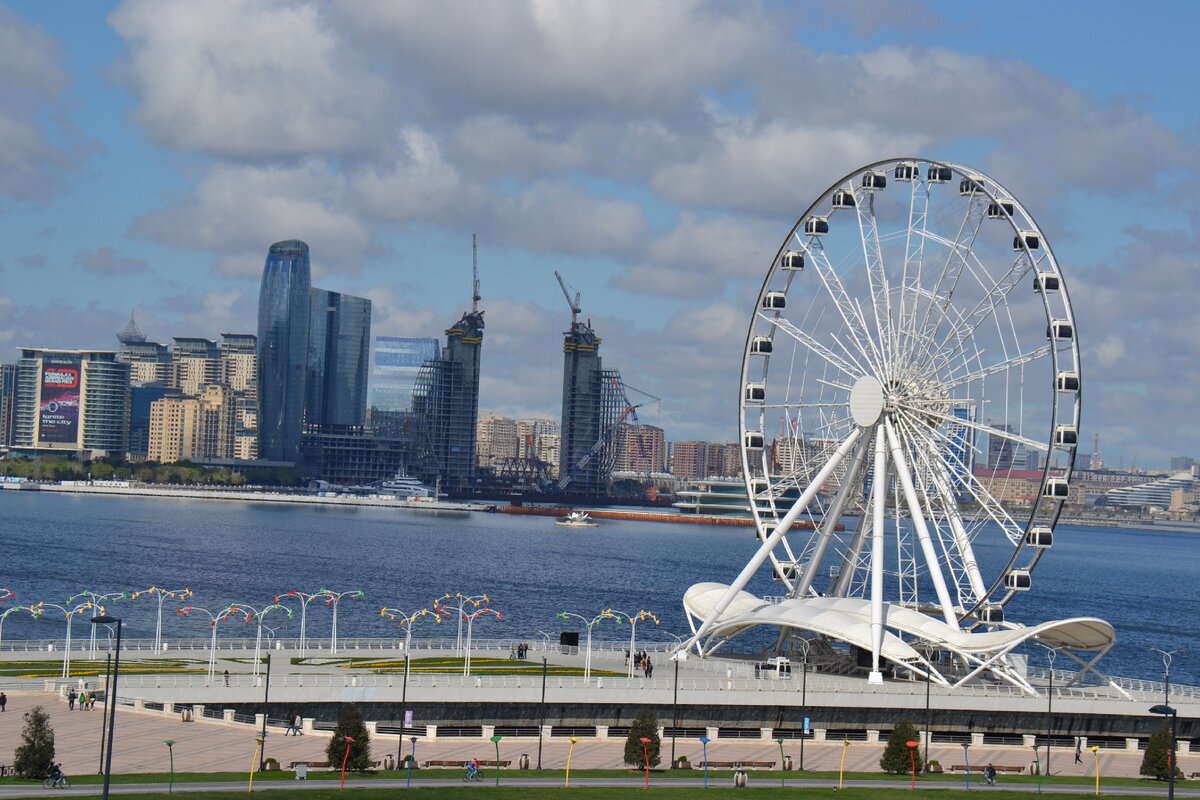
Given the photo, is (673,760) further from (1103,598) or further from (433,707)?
(1103,598)

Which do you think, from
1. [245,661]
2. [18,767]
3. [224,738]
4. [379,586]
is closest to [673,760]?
[224,738]

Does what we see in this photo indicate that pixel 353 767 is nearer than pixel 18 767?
No

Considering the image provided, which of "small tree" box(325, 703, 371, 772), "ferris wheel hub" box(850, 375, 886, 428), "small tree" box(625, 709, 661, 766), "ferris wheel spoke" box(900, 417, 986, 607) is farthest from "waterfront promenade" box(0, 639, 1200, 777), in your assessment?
"ferris wheel hub" box(850, 375, 886, 428)

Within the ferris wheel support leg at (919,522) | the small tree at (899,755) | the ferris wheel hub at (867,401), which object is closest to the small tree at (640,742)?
the small tree at (899,755)

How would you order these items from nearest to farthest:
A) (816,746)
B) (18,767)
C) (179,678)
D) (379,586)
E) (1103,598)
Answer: (18,767)
(816,746)
(179,678)
(379,586)
(1103,598)

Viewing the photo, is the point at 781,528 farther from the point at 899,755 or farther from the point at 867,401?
the point at 899,755

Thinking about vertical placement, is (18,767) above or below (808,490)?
below

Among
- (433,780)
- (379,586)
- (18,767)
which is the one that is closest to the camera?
(18,767)

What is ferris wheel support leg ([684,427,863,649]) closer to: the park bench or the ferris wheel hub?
the ferris wheel hub

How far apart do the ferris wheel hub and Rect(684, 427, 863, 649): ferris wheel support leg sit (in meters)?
1.22

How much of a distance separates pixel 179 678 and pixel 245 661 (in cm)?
1039

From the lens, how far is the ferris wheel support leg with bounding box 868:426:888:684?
83.8m

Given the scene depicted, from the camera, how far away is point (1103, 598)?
192 m

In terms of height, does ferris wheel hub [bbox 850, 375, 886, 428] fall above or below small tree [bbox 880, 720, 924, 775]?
above
